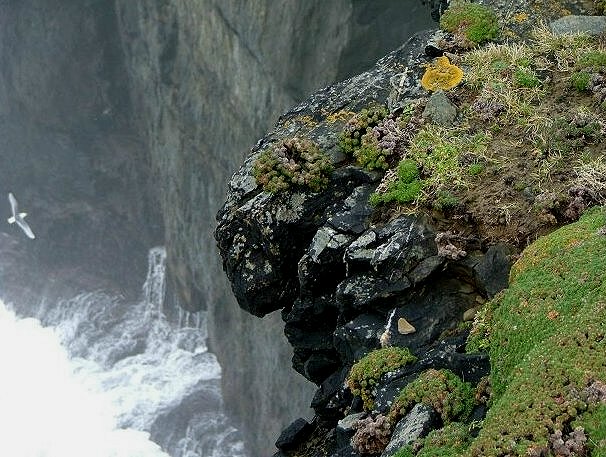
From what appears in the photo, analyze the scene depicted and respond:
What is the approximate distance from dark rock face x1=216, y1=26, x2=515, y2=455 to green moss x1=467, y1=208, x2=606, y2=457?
0.47 m

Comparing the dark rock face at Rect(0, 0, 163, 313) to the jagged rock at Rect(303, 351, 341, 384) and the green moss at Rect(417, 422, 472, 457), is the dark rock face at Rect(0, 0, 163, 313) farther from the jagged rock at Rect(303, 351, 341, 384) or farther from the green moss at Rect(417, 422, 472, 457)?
the green moss at Rect(417, 422, 472, 457)

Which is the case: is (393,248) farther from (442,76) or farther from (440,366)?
(442,76)

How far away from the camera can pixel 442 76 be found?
11.6m

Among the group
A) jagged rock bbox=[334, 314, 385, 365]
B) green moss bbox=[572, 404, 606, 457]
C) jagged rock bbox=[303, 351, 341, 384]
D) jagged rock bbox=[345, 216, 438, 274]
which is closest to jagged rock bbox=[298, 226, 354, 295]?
jagged rock bbox=[345, 216, 438, 274]

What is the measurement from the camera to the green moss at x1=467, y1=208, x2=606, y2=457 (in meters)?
5.87

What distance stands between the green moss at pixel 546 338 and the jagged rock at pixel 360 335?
174 cm

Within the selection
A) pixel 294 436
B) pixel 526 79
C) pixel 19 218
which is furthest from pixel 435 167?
pixel 19 218

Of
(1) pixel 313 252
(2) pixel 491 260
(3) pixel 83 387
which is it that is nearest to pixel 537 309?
(2) pixel 491 260

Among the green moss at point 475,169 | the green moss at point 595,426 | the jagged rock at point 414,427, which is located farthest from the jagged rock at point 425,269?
the green moss at point 595,426

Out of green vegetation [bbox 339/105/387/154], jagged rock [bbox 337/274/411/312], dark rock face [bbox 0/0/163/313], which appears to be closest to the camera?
jagged rock [bbox 337/274/411/312]

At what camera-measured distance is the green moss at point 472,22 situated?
12.3m

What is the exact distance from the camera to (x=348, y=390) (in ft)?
29.2

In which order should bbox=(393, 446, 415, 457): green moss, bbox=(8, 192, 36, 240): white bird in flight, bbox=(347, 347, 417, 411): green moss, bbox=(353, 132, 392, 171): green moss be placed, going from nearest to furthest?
bbox=(393, 446, 415, 457): green moss, bbox=(347, 347, 417, 411): green moss, bbox=(353, 132, 392, 171): green moss, bbox=(8, 192, 36, 240): white bird in flight

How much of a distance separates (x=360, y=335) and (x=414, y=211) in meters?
1.77
